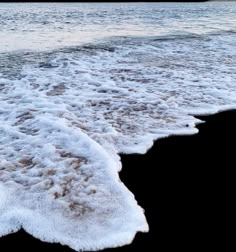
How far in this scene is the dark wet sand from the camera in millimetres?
2703

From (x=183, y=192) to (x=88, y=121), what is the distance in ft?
7.51

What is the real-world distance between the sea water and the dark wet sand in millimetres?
128

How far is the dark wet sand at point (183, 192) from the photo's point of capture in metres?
2.70

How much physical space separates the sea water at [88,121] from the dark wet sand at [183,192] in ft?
0.42

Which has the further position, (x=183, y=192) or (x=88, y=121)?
(x=88, y=121)

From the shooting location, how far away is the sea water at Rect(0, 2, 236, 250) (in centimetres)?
295

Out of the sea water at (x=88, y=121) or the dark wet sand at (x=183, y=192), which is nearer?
the dark wet sand at (x=183, y=192)

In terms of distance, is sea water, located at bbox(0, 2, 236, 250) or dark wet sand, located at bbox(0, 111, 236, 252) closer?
dark wet sand, located at bbox(0, 111, 236, 252)

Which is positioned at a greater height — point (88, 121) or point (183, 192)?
point (183, 192)

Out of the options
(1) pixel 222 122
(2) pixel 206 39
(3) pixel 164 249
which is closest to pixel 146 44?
(2) pixel 206 39

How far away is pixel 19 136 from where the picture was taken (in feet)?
14.9

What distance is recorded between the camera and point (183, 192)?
3379 millimetres

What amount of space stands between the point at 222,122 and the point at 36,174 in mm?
3043

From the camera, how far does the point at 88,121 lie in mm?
5207
